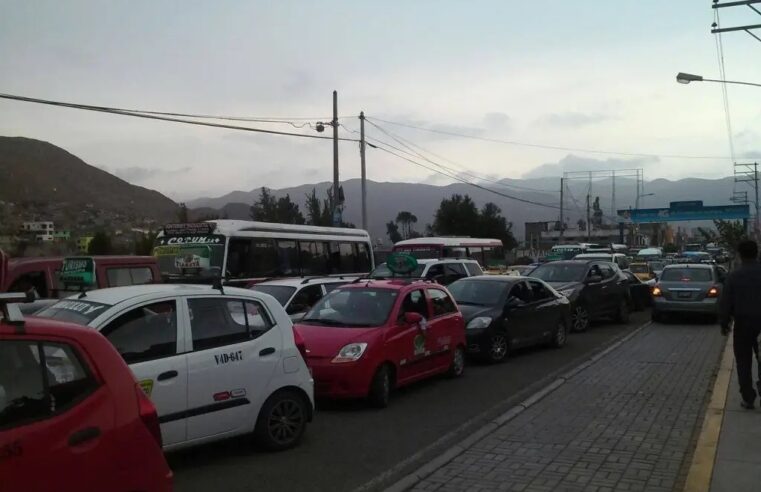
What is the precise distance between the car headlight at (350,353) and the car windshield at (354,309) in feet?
1.76

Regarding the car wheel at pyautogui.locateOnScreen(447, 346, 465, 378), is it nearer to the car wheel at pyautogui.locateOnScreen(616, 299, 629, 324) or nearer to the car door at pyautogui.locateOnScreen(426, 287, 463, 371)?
the car door at pyautogui.locateOnScreen(426, 287, 463, 371)

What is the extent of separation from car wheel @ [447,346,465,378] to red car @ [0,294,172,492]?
7470 mm

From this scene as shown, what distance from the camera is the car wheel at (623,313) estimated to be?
64.5 ft

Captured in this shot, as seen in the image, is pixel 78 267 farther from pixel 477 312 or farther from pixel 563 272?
pixel 563 272

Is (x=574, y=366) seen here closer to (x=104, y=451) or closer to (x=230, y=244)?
(x=230, y=244)

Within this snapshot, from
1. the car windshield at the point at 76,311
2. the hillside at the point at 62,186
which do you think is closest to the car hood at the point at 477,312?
the car windshield at the point at 76,311

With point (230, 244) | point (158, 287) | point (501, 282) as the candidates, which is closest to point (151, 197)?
point (230, 244)

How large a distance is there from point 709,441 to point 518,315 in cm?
622

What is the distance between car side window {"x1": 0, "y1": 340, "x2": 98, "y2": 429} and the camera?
136 inches

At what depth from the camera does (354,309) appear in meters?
9.87

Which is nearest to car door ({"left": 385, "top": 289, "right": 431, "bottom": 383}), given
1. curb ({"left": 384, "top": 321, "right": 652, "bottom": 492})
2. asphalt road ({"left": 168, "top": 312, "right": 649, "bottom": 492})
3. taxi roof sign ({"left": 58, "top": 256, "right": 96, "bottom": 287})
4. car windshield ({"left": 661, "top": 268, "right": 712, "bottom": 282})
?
asphalt road ({"left": 168, "top": 312, "right": 649, "bottom": 492})

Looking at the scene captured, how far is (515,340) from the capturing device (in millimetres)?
13055

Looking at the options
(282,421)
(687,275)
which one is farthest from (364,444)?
(687,275)

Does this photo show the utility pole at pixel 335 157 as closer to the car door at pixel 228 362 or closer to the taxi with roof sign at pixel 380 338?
the taxi with roof sign at pixel 380 338
